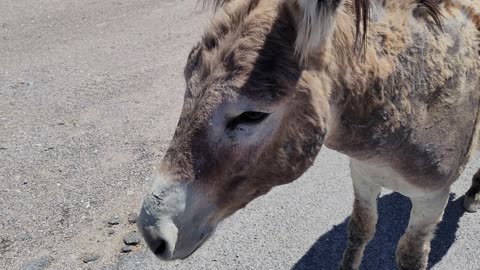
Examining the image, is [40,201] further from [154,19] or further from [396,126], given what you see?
[154,19]

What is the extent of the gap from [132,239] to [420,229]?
2.17 metres

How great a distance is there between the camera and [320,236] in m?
3.69

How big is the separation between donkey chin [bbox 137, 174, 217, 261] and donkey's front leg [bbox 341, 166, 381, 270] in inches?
62.1

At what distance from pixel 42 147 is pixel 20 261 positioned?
1470 millimetres

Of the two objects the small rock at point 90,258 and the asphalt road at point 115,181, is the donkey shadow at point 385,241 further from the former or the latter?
the small rock at point 90,258

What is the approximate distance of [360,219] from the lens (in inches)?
126

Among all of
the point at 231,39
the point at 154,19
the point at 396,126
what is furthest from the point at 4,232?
the point at 154,19

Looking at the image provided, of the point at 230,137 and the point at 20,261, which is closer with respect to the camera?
the point at 230,137

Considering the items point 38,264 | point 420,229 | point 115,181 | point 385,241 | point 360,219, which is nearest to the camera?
point 420,229

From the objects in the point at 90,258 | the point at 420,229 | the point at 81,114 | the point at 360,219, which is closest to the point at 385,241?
the point at 360,219

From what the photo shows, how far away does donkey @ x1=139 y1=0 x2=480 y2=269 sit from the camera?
5.63 ft

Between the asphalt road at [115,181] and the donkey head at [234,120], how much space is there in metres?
1.80

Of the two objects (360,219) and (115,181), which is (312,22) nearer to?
(360,219)

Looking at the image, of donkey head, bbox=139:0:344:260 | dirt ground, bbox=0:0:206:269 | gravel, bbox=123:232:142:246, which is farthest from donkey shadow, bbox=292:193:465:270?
donkey head, bbox=139:0:344:260
